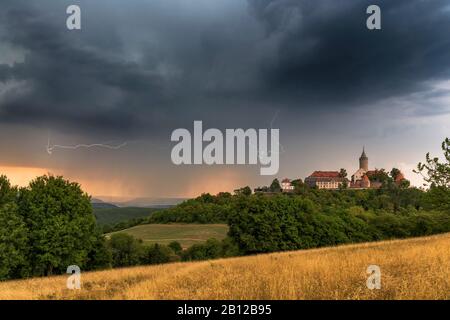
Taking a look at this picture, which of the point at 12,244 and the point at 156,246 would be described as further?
the point at 156,246

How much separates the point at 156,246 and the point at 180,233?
38113 millimetres

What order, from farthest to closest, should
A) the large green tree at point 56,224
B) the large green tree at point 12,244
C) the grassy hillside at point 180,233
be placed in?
the grassy hillside at point 180,233, the large green tree at point 56,224, the large green tree at point 12,244

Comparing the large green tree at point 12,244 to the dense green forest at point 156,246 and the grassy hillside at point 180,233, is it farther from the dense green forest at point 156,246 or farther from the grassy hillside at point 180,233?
the grassy hillside at point 180,233

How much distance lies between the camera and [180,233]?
448 ft

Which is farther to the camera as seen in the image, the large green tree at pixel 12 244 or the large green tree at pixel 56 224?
the large green tree at pixel 56 224

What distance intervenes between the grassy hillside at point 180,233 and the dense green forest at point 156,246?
37.7ft

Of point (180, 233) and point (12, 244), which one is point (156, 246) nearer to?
point (180, 233)

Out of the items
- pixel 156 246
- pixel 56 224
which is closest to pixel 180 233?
pixel 156 246

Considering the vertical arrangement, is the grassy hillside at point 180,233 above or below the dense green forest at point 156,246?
below

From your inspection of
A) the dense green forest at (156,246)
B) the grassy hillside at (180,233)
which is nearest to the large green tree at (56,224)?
the dense green forest at (156,246)

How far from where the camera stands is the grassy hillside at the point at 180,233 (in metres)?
126

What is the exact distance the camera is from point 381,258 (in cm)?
2048
